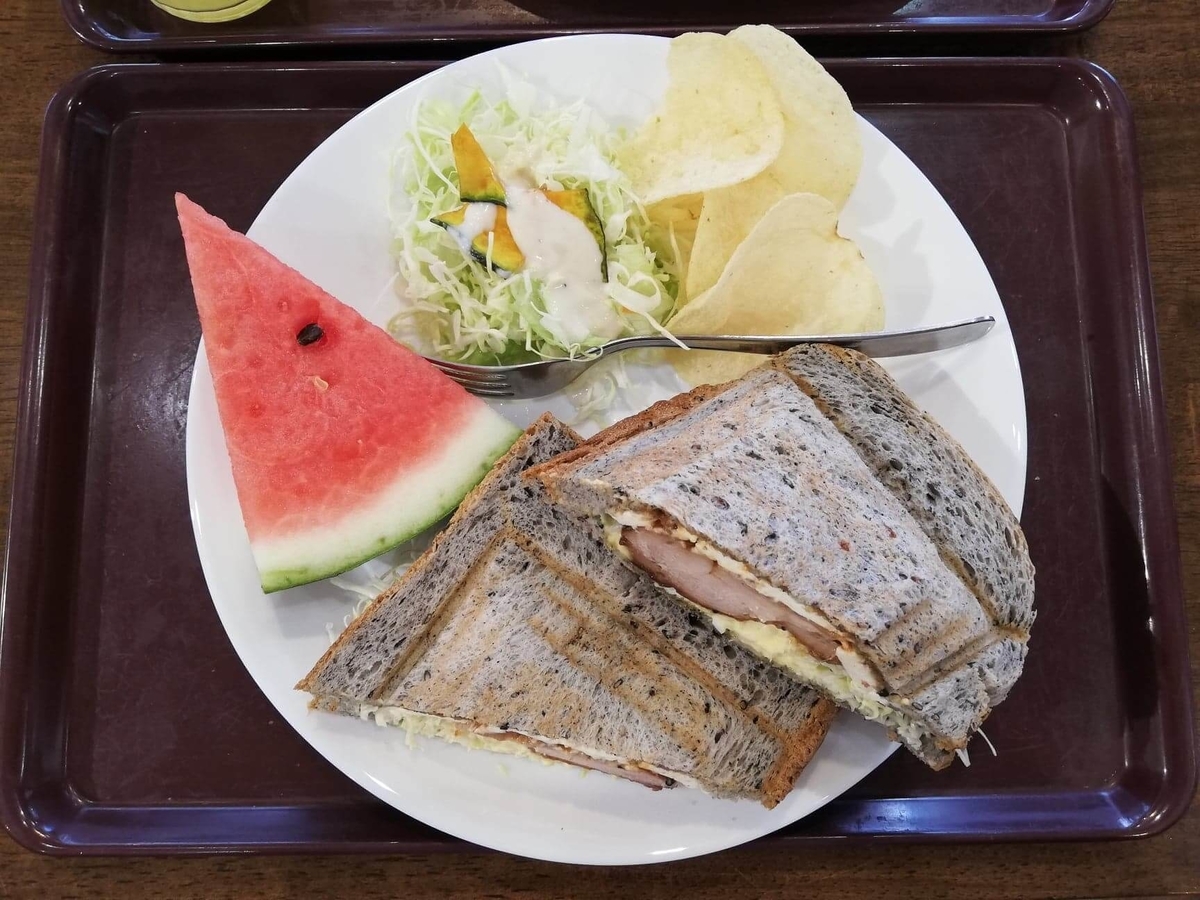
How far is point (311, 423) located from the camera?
5.23ft

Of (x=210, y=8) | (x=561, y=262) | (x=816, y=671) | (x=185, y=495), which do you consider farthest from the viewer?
(x=210, y=8)

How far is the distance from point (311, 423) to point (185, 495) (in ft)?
1.44

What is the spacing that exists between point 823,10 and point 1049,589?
4.52 feet

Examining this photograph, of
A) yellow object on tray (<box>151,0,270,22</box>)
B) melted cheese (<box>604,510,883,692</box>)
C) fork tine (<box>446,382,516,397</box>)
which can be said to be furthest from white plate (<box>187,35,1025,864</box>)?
yellow object on tray (<box>151,0,270,22</box>)

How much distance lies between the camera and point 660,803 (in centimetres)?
159

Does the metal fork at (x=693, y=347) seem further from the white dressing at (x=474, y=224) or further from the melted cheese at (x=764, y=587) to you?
the melted cheese at (x=764, y=587)

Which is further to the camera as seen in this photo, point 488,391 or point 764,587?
point 488,391

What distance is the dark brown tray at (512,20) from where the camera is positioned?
6.47ft

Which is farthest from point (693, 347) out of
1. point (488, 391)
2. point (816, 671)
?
point (816, 671)

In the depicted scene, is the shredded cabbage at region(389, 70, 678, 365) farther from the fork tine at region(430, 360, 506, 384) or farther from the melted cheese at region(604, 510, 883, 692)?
the melted cheese at region(604, 510, 883, 692)

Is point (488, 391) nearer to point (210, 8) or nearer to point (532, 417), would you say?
point (532, 417)

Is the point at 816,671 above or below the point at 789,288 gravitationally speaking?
below

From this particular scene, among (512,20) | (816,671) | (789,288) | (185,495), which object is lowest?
(816,671)

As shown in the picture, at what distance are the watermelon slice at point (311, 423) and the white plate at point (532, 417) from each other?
0.12 m
